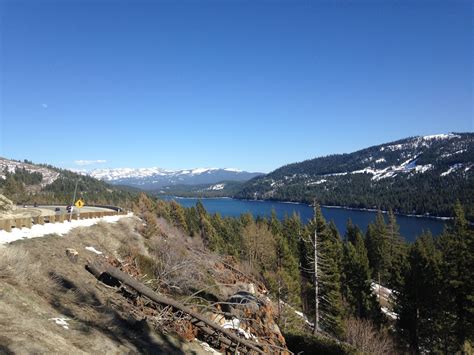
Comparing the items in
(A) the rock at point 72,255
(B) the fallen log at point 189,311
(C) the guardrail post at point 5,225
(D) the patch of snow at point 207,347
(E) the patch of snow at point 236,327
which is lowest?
(E) the patch of snow at point 236,327

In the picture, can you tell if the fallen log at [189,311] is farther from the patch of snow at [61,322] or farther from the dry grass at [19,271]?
the patch of snow at [61,322]

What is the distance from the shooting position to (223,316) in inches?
475

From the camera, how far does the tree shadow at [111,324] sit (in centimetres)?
727

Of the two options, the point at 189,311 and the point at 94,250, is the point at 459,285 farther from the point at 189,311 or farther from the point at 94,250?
the point at 94,250

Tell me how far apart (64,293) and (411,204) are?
20711 centimetres

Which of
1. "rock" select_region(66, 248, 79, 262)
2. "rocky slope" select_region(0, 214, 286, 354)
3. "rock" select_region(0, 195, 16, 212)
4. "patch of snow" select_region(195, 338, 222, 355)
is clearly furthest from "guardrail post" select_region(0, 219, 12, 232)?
"patch of snow" select_region(195, 338, 222, 355)

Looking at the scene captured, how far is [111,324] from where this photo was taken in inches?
308

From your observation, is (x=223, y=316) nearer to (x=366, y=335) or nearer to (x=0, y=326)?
(x=0, y=326)

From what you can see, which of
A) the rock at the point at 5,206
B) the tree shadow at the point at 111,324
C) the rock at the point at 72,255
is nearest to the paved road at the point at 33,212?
the rock at the point at 5,206

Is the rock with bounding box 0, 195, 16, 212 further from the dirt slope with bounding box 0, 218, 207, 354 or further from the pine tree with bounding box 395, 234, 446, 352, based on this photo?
the pine tree with bounding box 395, 234, 446, 352

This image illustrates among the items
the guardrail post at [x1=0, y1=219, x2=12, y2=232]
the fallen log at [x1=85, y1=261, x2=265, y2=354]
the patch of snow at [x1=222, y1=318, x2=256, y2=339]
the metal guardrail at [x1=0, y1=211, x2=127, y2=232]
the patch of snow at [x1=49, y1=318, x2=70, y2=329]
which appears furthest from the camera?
the metal guardrail at [x1=0, y1=211, x2=127, y2=232]

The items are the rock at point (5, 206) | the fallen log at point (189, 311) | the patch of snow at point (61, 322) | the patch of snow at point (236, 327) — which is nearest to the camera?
the patch of snow at point (61, 322)

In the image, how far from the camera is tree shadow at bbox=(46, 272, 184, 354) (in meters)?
7.27

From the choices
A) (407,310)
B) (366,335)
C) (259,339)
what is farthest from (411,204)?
(259,339)
